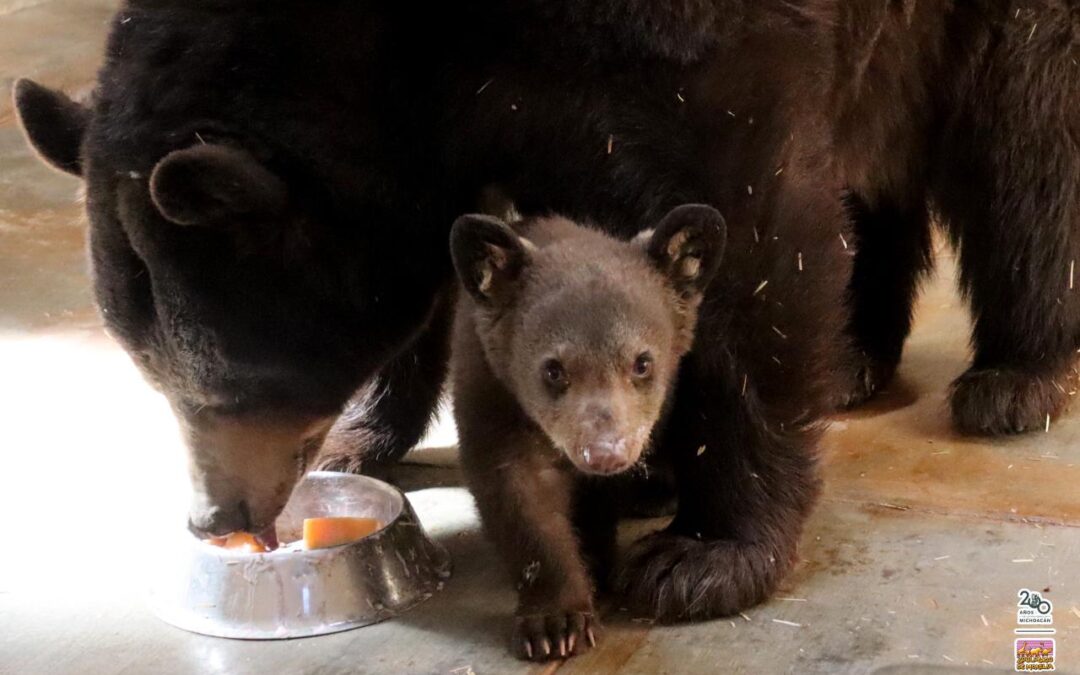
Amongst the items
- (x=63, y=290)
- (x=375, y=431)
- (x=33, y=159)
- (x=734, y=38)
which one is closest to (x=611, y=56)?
(x=734, y=38)

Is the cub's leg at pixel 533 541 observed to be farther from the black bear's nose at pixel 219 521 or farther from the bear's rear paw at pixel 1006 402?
the bear's rear paw at pixel 1006 402

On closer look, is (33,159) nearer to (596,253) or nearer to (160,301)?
(160,301)

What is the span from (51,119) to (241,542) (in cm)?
127

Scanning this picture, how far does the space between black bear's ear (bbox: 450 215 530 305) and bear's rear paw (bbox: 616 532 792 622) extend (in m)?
0.83

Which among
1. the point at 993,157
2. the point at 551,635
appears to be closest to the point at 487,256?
the point at 551,635

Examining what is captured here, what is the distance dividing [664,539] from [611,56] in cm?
127

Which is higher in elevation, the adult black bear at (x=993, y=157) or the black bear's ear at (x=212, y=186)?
the black bear's ear at (x=212, y=186)

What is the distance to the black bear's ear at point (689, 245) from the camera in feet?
11.2

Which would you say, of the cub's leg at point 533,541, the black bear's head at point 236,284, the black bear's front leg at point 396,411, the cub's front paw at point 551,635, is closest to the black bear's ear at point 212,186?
the black bear's head at point 236,284

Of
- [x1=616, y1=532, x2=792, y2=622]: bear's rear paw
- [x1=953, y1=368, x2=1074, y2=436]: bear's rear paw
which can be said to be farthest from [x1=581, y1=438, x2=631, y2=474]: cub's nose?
[x1=953, y1=368, x2=1074, y2=436]: bear's rear paw

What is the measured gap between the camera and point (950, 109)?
4.93 metres

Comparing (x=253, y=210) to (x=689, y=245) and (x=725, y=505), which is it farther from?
(x=725, y=505)

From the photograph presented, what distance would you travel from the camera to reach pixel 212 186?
11.3ft

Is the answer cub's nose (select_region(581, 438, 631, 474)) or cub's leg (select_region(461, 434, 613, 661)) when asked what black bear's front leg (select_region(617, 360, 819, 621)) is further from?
cub's nose (select_region(581, 438, 631, 474))
